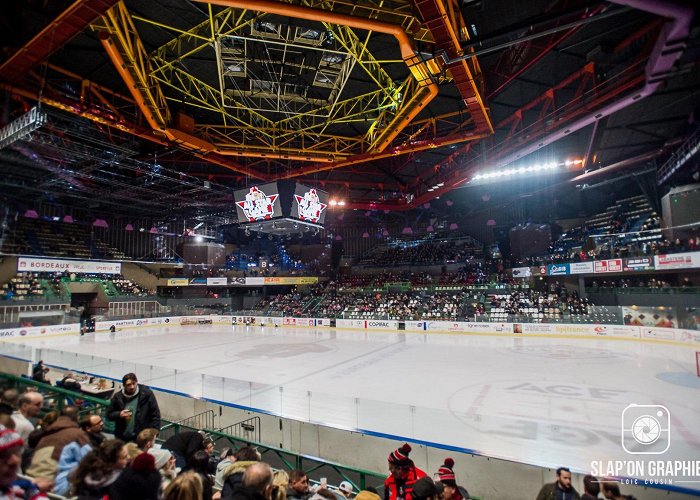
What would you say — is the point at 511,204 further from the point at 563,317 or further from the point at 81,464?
the point at 81,464

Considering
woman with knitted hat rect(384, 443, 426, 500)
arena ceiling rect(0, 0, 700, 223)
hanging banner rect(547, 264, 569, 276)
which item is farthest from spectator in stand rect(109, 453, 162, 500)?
hanging banner rect(547, 264, 569, 276)

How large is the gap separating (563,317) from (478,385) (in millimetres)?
10479

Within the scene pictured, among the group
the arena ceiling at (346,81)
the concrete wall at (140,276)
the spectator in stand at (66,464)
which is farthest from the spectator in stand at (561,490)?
the concrete wall at (140,276)

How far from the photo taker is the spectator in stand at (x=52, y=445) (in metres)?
3.16

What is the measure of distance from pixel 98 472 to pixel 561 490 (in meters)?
3.92

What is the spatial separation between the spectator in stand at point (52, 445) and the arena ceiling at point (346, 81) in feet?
25.3

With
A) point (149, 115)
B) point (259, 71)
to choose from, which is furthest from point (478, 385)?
point (149, 115)

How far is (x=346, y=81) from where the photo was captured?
40.9ft

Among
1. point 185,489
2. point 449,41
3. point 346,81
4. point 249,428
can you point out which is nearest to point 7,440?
point 185,489

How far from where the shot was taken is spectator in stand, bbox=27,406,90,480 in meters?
3.16

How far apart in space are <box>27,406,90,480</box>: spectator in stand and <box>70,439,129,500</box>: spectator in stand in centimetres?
78

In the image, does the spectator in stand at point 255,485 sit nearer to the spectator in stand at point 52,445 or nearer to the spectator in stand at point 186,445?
the spectator in stand at point 186,445

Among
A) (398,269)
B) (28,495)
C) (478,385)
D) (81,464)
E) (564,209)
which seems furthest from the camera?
(398,269)

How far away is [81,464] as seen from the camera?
2670 mm
